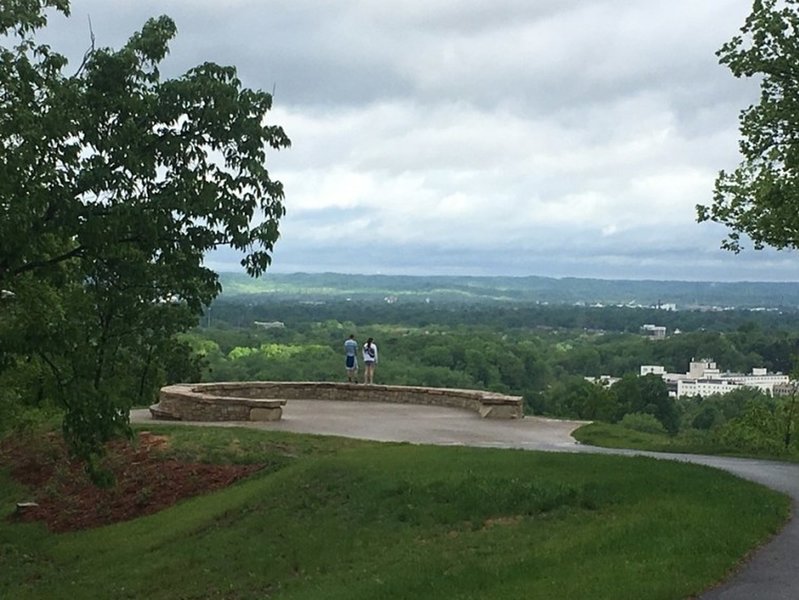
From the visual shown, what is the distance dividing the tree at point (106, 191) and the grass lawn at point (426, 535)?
7.05 feet

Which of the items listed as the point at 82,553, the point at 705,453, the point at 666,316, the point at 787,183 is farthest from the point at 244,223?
the point at 666,316

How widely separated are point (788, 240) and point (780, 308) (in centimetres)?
15606

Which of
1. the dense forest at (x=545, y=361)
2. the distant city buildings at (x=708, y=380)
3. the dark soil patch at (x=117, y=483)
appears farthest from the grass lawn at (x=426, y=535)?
the distant city buildings at (x=708, y=380)

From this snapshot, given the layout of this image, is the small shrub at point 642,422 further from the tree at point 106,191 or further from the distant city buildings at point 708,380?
the tree at point 106,191

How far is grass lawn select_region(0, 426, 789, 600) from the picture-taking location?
945cm

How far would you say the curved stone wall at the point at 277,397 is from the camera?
898 inches

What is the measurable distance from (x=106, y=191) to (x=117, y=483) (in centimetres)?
777

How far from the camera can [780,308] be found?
165250mm

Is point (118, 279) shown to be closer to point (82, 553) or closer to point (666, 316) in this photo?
point (82, 553)

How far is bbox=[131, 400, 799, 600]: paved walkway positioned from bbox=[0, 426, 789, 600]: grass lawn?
274mm

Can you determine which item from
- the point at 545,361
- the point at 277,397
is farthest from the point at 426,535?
the point at 545,361

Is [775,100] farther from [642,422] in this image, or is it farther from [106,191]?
[642,422]

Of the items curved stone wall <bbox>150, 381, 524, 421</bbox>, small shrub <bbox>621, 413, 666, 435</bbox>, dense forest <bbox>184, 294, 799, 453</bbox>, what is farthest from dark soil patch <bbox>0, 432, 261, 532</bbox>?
small shrub <bbox>621, 413, 666, 435</bbox>

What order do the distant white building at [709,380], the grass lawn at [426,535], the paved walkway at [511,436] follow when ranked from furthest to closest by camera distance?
the distant white building at [709,380] < the grass lawn at [426,535] < the paved walkway at [511,436]
